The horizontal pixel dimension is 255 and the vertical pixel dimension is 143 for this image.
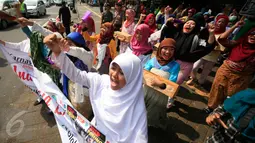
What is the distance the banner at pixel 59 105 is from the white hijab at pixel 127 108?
0.53 ft

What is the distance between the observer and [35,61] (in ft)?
7.37

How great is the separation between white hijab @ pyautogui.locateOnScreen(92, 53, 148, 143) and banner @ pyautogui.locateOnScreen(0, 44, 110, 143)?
0.16 metres

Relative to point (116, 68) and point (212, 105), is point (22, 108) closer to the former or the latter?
point (116, 68)

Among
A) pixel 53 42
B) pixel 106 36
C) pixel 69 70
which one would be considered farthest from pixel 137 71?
pixel 106 36

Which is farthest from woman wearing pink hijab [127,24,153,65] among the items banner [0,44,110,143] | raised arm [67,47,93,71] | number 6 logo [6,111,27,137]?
number 6 logo [6,111,27,137]

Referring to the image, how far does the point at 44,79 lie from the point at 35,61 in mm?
321

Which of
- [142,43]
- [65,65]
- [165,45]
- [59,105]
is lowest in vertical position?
[59,105]

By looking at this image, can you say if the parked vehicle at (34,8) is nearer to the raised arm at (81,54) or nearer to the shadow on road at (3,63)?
the shadow on road at (3,63)

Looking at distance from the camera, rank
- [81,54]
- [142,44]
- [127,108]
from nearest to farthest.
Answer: [127,108], [81,54], [142,44]

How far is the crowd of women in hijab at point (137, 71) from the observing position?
1.60 metres

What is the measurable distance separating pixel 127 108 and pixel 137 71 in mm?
388

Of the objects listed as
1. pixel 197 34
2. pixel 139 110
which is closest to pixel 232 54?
pixel 197 34

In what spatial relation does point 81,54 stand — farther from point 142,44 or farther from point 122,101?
point 142,44

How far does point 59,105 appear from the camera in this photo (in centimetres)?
199
